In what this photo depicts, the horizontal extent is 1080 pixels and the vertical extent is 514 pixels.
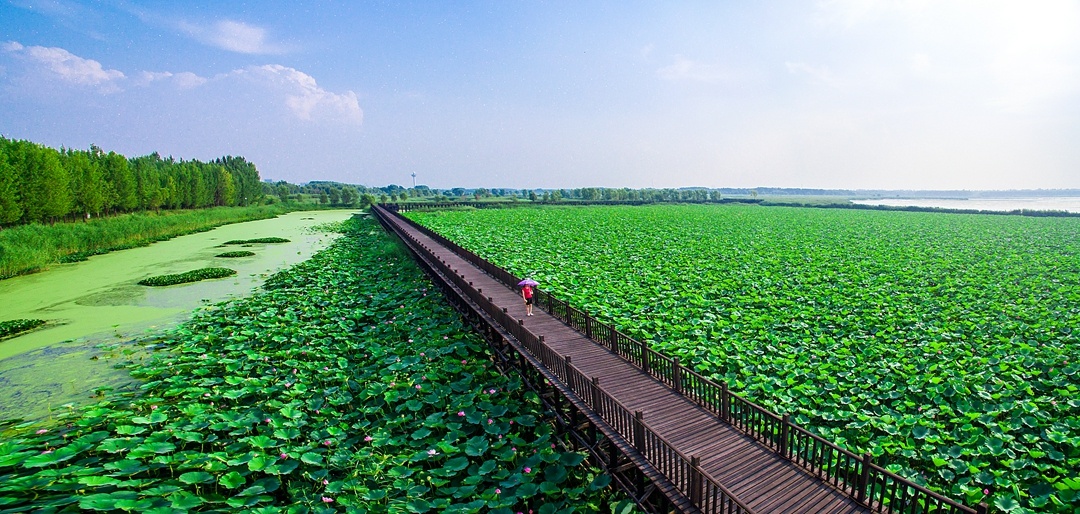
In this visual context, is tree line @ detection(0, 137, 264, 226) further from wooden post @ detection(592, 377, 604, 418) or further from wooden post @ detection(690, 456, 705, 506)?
wooden post @ detection(690, 456, 705, 506)

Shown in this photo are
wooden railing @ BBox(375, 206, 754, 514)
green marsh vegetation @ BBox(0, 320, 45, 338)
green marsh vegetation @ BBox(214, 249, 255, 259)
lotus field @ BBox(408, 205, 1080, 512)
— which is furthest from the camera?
green marsh vegetation @ BBox(214, 249, 255, 259)

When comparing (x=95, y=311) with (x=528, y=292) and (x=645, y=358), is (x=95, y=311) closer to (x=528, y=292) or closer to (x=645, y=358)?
(x=528, y=292)

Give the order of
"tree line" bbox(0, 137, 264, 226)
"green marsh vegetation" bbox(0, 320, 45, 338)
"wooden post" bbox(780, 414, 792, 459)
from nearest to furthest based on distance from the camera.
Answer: "wooden post" bbox(780, 414, 792, 459) → "green marsh vegetation" bbox(0, 320, 45, 338) → "tree line" bbox(0, 137, 264, 226)

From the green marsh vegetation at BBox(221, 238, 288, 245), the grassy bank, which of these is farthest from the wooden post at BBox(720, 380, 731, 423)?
the green marsh vegetation at BBox(221, 238, 288, 245)

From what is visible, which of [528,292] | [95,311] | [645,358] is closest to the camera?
[645,358]

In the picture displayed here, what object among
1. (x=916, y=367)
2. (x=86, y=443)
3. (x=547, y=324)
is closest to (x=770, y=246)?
(x=916, y=367)

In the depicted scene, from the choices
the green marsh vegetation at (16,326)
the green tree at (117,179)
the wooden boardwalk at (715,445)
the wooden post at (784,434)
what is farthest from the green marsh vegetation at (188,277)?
the green tree at (117,179)

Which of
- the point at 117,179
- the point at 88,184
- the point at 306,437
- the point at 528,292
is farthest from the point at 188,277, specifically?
the point at 117,179
